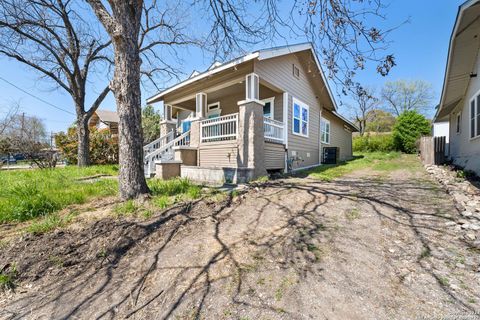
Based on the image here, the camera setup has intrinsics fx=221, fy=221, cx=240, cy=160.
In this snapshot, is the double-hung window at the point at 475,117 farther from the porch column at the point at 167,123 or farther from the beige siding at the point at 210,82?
the porch column at the point at 167,123

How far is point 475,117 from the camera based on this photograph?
23.3ft

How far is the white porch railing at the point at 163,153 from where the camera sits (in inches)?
326

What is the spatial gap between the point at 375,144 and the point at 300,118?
657 inches

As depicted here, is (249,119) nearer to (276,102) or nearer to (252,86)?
(252,86)

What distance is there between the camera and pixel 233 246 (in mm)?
2748

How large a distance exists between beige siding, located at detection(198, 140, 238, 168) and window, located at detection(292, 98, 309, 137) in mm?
3517

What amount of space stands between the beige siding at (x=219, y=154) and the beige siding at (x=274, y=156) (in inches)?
47.8

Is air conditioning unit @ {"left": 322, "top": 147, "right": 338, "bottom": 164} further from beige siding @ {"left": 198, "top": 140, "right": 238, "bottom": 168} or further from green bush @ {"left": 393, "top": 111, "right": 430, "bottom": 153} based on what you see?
green bush @ {"left": 393, "top": 111, "right": 430, "bottom": 153}

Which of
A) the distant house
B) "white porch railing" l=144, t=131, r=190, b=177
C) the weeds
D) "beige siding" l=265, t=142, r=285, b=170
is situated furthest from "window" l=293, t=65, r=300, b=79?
the distant house

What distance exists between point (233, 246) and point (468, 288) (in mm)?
2217

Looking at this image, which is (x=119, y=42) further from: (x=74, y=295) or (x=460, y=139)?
(x=460, y=139)

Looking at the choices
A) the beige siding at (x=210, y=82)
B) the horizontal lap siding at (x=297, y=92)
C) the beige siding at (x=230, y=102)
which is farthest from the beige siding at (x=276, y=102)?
the beige siding at (x=210, y=82)

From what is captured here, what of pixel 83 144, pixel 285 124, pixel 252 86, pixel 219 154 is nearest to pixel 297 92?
pixel 285 124

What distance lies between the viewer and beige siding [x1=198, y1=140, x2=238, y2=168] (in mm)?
7234
